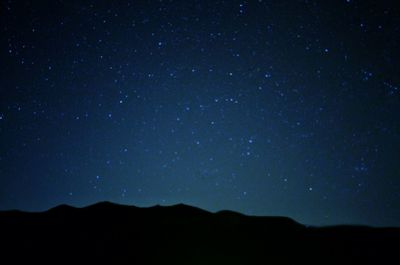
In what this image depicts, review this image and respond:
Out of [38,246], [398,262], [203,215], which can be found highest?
[203,215]

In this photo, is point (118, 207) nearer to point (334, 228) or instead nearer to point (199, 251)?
point (199, 251)

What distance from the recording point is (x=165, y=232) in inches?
697

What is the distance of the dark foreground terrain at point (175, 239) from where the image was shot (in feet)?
45.9

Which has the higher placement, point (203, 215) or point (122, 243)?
point (203, 215)

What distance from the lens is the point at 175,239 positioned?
17.0 m

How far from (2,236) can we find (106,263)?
5718 millimetres

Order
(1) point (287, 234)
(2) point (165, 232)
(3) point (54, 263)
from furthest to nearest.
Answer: (1) point (287, 234) → (2) point (165, 232) → (3) point (54, 263)

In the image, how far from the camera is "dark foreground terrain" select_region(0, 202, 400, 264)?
14.0 m

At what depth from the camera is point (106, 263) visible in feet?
42.3

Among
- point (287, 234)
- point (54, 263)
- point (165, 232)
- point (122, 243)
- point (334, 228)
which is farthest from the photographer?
point (334, 228)

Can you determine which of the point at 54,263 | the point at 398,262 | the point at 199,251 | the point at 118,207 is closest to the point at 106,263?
the point at 54,263

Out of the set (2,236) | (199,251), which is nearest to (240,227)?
(199,251)

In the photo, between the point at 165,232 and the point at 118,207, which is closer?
the point at 165,232

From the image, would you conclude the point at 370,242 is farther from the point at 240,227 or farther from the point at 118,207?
the point at 118,207
